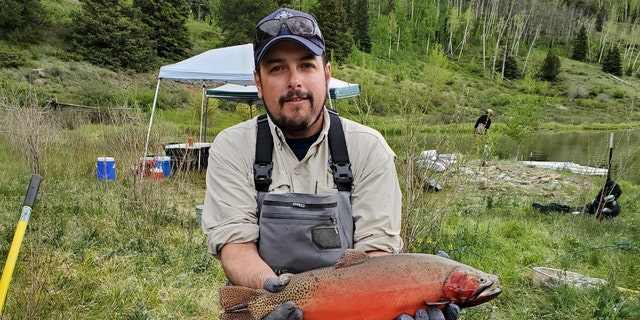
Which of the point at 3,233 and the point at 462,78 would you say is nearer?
the point at 3,233

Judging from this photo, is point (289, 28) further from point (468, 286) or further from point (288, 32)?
point (468, 286)

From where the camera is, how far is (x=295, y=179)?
2.44 meters

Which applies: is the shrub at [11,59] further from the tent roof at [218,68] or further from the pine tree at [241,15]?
the tent roof at [218,68]

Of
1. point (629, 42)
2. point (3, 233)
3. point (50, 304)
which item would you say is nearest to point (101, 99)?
point (3, 233)

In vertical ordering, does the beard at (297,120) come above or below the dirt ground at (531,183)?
above

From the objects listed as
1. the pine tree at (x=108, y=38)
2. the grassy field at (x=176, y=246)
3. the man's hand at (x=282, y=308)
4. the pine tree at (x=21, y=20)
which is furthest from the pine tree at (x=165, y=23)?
the man's hand at (x=282, y=308)

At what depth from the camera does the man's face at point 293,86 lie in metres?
2.36

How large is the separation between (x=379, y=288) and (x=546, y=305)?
9.97 feet

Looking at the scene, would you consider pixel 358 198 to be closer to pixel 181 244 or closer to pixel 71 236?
pixel 181 244

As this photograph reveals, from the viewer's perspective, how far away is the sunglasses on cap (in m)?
2.41

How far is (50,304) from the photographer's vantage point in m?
3.76

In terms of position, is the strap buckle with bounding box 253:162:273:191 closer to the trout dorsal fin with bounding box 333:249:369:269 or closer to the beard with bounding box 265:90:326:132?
the beard with bounding box 265:90:326:132

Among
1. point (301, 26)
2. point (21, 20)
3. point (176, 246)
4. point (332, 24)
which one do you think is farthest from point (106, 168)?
point (332, 24)

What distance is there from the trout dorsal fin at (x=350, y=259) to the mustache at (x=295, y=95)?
2.57 feet
